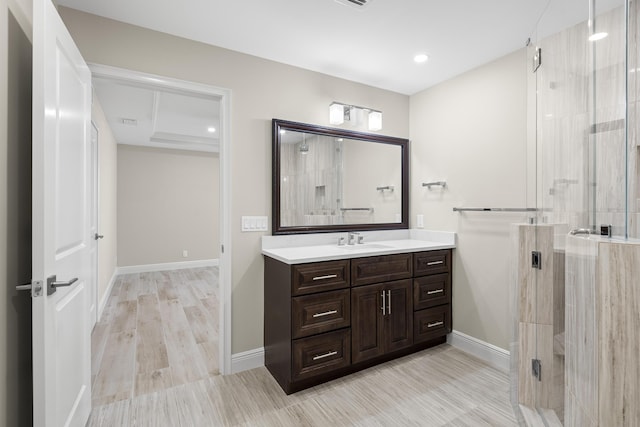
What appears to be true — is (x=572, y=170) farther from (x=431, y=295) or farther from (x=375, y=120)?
(x=375, y=120)

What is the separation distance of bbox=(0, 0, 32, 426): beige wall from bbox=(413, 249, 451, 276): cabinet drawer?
95.4 inches

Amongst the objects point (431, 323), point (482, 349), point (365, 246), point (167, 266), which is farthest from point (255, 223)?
point (167, 266)

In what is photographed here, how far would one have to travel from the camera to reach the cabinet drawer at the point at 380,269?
228 cm

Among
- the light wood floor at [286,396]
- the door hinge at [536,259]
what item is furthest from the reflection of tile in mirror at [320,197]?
the door hinge at [536,259]

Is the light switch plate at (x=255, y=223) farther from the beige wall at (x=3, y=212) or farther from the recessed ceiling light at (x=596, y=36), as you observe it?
the recessed ceiling light at (x=596, y=36)

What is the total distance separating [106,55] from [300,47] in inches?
50.8

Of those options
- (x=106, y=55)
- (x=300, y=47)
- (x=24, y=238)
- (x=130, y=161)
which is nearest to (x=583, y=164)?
(x=300, y=47)

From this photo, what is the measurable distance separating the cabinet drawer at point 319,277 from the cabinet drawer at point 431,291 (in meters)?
0.74

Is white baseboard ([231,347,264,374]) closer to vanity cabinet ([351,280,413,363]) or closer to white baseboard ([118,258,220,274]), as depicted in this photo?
vanity cabinet ([351,280,413,363])

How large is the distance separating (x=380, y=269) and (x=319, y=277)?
21.4 inches

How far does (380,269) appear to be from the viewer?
239 centimetres

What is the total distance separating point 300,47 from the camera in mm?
2328

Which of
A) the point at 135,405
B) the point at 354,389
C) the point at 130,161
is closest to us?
the point at 135,405

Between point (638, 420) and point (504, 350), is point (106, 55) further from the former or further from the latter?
point (504, 350)
